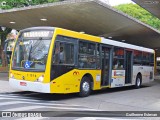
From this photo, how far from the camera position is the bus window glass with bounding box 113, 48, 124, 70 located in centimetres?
1770

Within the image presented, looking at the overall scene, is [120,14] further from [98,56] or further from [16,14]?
[16,14]

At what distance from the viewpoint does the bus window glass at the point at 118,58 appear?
17.7 metres

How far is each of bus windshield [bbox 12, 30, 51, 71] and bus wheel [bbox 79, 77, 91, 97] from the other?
2692 millimetres

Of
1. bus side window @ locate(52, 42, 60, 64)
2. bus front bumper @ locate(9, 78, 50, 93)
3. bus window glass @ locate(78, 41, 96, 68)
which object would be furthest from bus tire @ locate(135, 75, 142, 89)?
bus front bumper @ locate(9, 78, 50, 93)

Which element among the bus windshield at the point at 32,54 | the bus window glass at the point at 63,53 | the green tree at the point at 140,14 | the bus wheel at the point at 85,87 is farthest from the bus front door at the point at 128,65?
the green tree at the point at 140,14

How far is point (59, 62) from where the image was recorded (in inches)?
513

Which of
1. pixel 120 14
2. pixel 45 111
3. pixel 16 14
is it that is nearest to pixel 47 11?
pixel 16 14

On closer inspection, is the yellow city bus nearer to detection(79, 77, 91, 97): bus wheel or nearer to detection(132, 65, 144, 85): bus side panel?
detection(79, 77, 91, 97): bus wheel

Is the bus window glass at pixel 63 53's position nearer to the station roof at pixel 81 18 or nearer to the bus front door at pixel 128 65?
the station roof at pixel 81 18

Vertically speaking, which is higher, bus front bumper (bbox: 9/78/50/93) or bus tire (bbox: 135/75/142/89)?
bus front bumper (bbox: 9/78/50/93)

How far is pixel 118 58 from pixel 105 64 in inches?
62.4

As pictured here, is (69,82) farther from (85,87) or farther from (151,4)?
(151,4)

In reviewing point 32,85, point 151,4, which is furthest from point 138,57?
point 32,85

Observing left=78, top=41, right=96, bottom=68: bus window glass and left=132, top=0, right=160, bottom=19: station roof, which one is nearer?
left=78, top=41, right=96, bottom=68: bus window glass
